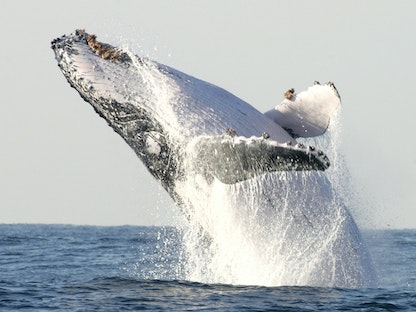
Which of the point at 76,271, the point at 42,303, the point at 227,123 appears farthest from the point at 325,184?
the point at 76,271

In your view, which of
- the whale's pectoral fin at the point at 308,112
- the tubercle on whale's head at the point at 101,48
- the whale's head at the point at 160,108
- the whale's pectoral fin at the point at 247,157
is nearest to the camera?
the whale's pectoral fin at the point at 247,157

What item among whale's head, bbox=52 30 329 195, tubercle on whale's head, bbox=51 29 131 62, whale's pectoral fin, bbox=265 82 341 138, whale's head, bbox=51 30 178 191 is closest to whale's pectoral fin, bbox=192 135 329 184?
whale's head, bbox=52 30 329 195

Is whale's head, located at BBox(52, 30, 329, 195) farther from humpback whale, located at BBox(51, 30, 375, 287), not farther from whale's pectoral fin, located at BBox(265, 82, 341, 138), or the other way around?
whale's pectoral fin, located at BBox(265, 82, 341, 138)

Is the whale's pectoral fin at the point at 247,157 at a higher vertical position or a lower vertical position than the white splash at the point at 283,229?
higher

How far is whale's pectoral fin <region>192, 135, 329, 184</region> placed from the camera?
1119cm

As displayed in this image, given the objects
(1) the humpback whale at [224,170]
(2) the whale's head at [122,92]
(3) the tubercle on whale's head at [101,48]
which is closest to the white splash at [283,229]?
(1) the humpback whale at [224,170]

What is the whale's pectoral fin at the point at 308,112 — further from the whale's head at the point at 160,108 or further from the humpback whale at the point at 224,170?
the whale's head at the point at 160,108

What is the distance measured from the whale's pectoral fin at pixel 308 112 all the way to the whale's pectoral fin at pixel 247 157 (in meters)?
1.43

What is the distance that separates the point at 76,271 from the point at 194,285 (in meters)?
6.90

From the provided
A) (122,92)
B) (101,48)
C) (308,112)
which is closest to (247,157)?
(308,112)

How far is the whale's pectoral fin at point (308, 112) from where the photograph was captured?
13203 millimetres

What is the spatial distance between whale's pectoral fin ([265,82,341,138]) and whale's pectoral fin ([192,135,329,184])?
143 centimetres

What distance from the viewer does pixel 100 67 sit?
42.3ft

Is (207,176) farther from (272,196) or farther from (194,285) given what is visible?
(194,285)
